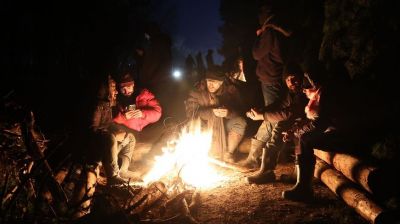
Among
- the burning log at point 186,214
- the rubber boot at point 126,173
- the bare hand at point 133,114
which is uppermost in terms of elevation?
the bare hand at point 133,114

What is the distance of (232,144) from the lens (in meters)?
6.69

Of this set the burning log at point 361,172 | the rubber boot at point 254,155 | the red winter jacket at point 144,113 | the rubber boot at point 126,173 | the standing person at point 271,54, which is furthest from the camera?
the standing person at point 271,54

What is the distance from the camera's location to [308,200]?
173 inches

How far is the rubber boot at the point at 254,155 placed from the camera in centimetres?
610

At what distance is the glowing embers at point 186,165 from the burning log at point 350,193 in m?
1.74

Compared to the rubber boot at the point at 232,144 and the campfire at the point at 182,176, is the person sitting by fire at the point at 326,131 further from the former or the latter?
the rubber boot at the point at 232,144

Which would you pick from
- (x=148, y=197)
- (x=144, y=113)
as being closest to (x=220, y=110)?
(x=144, y=113)

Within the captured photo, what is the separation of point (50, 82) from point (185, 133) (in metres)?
4.20

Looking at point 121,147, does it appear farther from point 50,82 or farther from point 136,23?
point 136,23

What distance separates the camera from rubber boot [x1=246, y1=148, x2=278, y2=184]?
5309 millimetres

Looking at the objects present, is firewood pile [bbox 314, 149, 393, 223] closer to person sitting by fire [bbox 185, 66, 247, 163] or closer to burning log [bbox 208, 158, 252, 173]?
burning log [bbox 208, 158, 252, 173]

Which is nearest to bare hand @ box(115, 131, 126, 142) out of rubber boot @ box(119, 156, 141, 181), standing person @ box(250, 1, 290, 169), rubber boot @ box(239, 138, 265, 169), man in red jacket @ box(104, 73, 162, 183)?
man in red jacket @ box(104, 73, 162, 183)

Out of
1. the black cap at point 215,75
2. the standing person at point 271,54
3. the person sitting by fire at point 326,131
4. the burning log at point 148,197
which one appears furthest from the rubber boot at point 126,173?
the standing person at point 271,54

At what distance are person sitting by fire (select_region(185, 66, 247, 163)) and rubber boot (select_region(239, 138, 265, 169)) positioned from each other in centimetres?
Answer: 45
